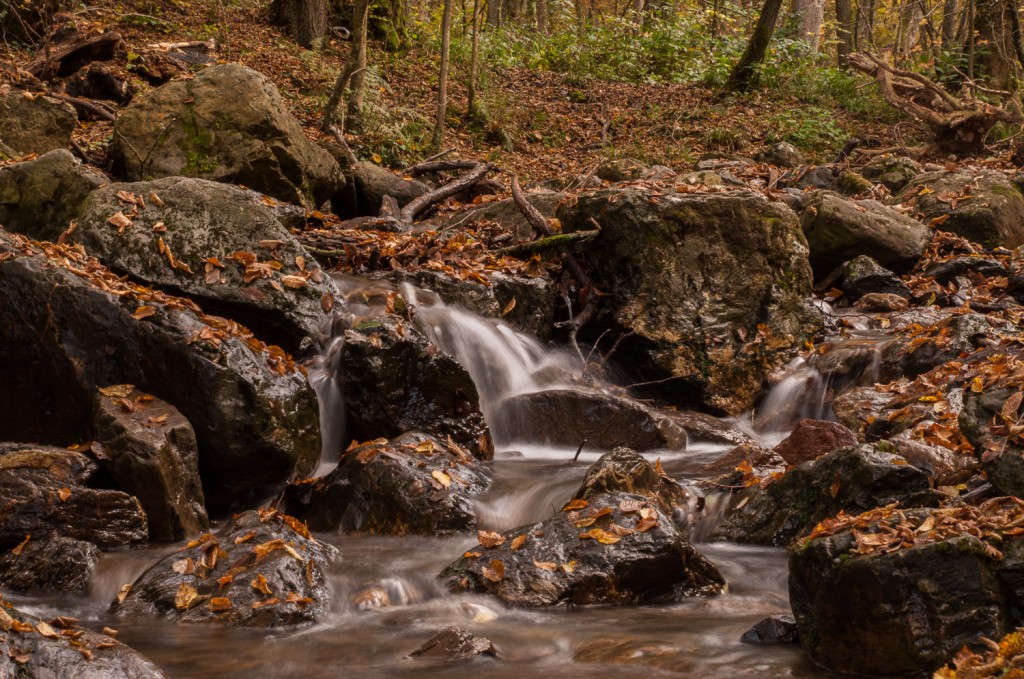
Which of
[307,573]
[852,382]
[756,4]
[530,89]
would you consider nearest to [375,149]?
[530,89]

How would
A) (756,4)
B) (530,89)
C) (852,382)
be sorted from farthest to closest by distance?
(756,4) → (530,89) → (852,382)

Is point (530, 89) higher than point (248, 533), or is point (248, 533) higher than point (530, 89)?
point (530, 89)

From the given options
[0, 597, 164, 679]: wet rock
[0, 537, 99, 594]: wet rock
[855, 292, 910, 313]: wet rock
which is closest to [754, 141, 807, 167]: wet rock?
[855, 292, 910, 313]: wet rock

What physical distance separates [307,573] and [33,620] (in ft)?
5.23

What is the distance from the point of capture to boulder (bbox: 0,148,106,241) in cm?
864

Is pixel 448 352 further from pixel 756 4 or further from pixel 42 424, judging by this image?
pixel 756 4

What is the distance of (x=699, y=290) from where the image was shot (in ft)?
30.1

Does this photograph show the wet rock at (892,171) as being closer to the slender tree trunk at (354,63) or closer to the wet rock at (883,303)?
the wet rock at (883,303)

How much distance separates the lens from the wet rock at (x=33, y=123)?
1076cm

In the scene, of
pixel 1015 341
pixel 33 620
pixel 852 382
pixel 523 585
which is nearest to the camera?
pixel 33 620

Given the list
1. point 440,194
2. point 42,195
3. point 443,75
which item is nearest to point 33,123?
point 42,195

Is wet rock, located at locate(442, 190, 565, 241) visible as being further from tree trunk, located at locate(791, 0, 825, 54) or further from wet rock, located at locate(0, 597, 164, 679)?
tree trunk, located at locate(791, 0, 825, 54)

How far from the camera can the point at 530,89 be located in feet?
69.4

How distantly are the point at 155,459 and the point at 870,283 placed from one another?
27.4 feet
